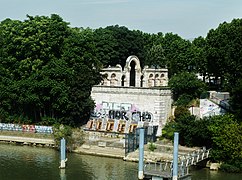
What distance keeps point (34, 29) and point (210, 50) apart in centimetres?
1792

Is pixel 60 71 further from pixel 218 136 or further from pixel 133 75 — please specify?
pixel 218 136

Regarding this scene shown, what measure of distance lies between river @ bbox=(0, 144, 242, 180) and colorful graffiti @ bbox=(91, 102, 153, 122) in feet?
27.3

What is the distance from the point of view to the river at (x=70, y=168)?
34.8 meters

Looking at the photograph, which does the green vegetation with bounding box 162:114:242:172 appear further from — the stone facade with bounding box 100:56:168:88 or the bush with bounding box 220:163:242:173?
the stone facade with bounding box 100:56:168:88

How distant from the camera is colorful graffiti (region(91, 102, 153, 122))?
48362mm

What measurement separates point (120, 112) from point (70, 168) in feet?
45.0

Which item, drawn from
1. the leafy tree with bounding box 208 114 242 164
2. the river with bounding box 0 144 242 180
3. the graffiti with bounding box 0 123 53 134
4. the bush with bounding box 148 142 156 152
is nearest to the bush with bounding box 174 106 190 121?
the bush with bounding box 148 142 156 152

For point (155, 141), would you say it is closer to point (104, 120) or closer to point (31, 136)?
point (104, 120)

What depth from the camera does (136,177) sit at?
34344 millimetres

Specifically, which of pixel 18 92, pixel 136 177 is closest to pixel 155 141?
pixel 136 177

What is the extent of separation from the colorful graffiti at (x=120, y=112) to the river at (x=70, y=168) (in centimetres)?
833

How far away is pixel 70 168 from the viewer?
37000 millimetres

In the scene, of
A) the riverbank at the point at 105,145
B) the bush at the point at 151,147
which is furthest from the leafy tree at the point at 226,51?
the bush at the point at 151,147

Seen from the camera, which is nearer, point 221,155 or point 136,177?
point 136,177
